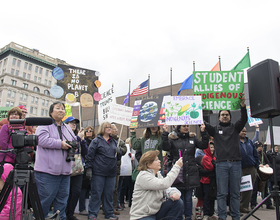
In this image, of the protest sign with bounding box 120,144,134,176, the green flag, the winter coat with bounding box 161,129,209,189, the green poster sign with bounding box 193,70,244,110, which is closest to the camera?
the winter coat with bounding box 161,129,209,189

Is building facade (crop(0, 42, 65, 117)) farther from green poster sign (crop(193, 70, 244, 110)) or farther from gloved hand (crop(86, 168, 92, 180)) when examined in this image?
green poster sign (crop(193, 70, 244, 110))

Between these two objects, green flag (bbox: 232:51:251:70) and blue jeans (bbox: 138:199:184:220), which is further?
green flag (bbox: 232:51:251:70)

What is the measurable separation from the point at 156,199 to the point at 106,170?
172 centimetres

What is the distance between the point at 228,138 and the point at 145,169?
2.16m

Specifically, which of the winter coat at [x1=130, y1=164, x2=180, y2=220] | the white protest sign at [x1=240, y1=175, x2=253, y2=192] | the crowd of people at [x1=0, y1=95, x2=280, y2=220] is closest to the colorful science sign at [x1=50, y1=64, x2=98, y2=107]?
the crowd of people at [x1=0, y1=95, x2=280, y2=220]

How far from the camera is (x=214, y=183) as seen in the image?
5.28 m

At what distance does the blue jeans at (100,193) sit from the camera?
4.62 m

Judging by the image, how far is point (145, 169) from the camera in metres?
3.46

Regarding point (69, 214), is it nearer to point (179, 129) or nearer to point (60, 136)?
point (60, 136)

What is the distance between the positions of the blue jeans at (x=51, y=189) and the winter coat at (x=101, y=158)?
100 centimetres

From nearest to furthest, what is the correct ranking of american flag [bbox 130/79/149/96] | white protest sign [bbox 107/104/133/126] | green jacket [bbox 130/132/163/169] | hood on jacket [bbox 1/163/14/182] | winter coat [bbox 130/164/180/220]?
1. hood on jacket [bbox 1/163/14/182]
2. winter coat [bbox 130/164/180/220]
3. green jacket [bbox 130/132/163/169]
4. white protest sign [bbox 107/104/133/126]
5. american flag [bbox 130/79/149/96]

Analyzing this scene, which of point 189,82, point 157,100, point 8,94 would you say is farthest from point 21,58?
point 157,100

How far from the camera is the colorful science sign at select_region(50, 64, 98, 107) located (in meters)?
6.90

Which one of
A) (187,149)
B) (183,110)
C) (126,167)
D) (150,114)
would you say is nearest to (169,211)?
(187,149)
